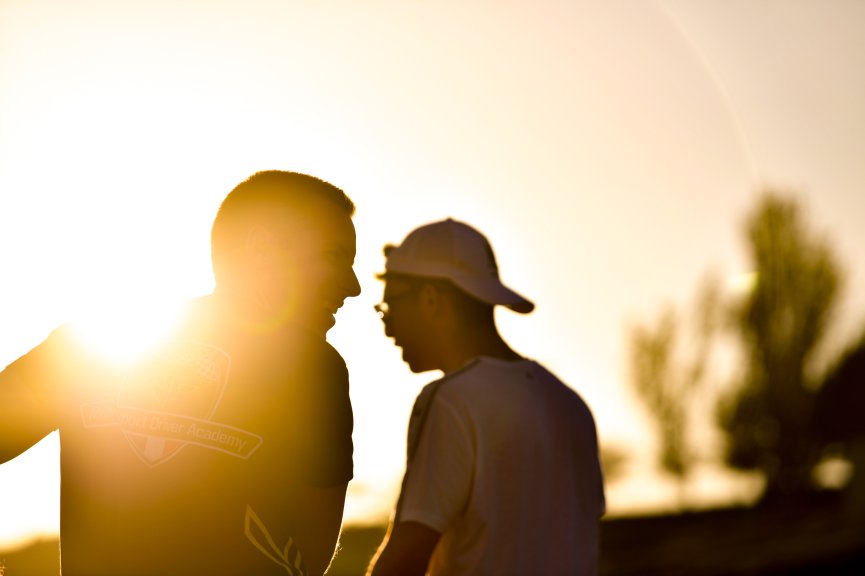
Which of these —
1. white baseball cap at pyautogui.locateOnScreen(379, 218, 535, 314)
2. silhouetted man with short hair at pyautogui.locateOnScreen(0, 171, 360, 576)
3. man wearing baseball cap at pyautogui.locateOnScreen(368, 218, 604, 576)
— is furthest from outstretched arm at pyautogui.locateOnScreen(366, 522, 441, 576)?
white baseball cap at pyautogui.locateOnScreen(379, 218, 535, 314)

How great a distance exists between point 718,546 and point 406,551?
96.7 feet

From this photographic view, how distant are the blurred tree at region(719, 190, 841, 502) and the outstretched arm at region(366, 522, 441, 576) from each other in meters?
46.1

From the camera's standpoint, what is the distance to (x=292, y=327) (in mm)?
3277

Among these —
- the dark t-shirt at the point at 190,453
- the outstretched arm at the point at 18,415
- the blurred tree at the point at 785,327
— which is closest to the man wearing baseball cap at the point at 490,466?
the dark t-shirt at the point at 190,453

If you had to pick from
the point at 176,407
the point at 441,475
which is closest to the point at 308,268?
the point at 176,407

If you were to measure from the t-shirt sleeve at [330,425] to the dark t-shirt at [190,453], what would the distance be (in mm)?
16

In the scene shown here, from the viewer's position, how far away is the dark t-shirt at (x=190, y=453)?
3.01 m

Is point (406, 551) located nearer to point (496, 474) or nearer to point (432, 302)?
point (496, 474)

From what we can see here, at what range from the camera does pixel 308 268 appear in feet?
10.8

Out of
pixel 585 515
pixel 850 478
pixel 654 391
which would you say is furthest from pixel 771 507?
pixel 585 515

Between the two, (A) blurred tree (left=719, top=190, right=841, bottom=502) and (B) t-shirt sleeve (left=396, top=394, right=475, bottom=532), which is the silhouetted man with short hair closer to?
(B) t-shirt sleeve (left=396, top=394, right=475, bottom=532)

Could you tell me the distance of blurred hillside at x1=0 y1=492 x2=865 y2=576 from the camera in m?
22.8

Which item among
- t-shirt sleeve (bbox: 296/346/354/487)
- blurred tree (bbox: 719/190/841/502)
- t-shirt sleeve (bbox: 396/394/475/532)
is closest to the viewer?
t-shirt sleeve (bbox: 296/346/354/487)

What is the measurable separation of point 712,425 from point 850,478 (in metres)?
8.02
